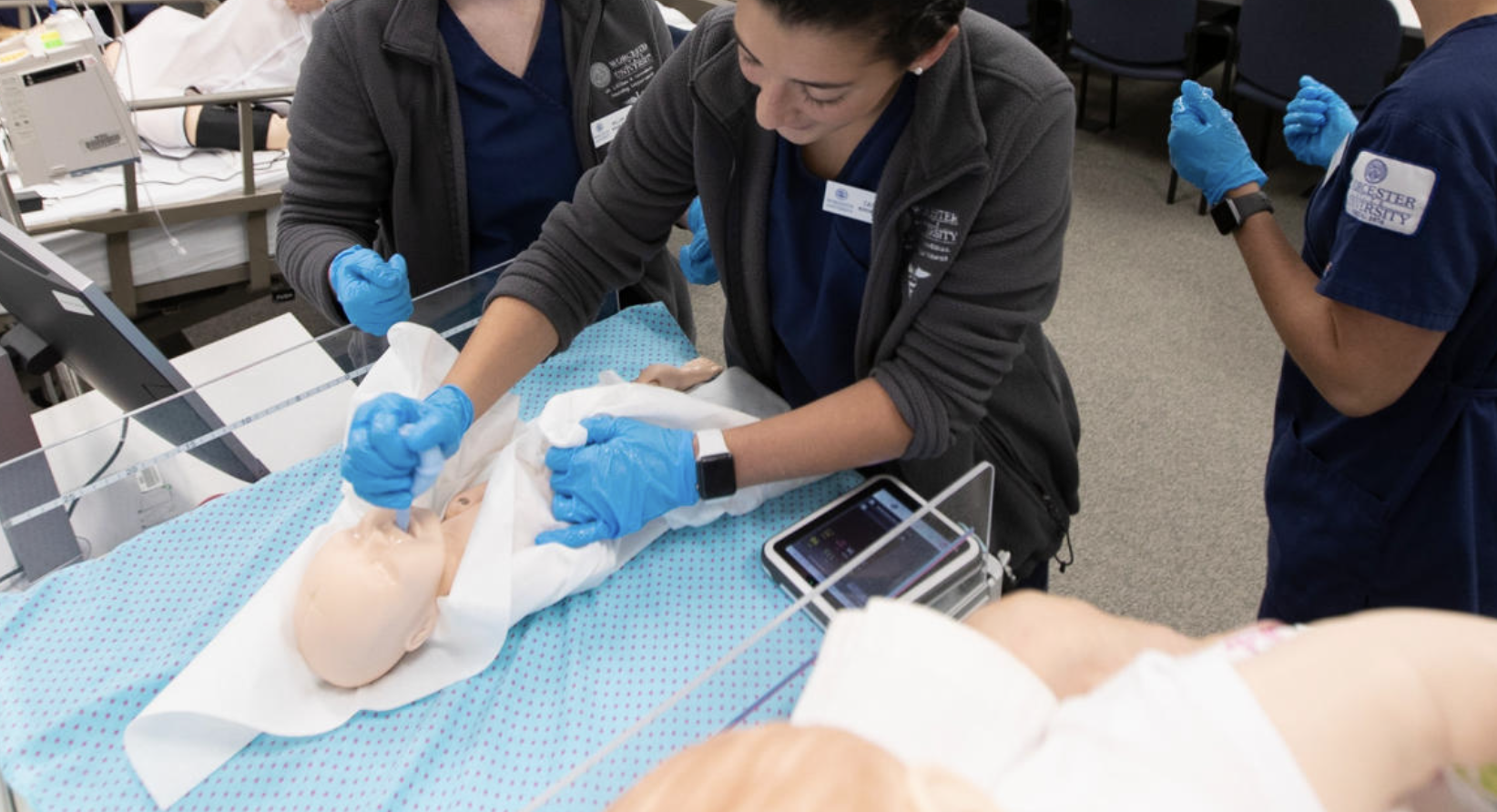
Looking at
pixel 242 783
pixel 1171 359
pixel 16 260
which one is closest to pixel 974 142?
pixel 242 783

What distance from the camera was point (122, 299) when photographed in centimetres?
271

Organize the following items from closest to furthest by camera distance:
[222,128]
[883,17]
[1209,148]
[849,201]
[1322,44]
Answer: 1. [883,17]
2. [849,201]
3. [1209,148]
4. [222,128]
5. [1322,44]

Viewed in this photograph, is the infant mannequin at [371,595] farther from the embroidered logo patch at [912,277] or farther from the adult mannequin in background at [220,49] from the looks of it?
the adult mannequin in background at [220,49]

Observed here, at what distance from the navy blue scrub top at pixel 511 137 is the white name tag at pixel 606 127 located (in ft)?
0.16

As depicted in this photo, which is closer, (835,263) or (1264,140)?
(835,263)

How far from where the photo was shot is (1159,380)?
3.01 meters

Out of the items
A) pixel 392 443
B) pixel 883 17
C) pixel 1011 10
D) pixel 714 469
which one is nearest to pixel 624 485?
pixel 714 469

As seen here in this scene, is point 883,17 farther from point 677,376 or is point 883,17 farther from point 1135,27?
point 1135,27

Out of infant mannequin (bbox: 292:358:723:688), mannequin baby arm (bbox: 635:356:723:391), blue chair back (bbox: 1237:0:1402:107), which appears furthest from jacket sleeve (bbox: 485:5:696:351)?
blue chair back (bbox: 1237:0:1402:107)

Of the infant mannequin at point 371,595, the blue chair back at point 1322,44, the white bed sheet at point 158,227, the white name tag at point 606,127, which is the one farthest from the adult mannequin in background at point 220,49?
the blue chair back at point 1322,44

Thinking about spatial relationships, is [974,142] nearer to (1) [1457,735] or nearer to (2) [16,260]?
(1) [1457,735]

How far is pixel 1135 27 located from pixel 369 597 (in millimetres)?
3807

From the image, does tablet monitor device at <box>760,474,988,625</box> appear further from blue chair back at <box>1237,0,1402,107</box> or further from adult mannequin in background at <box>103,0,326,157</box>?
blue chair back at <box>1237,0,1402,107</box>

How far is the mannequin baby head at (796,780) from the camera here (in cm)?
45
